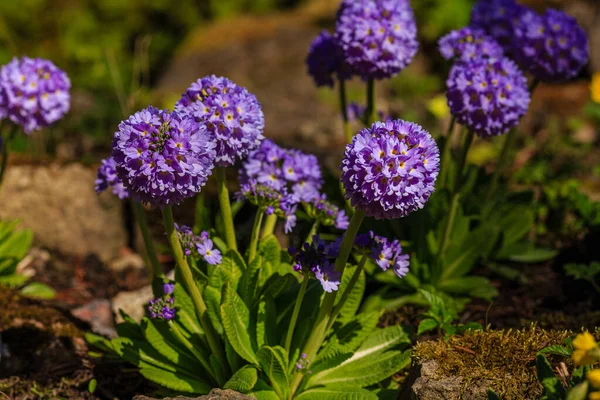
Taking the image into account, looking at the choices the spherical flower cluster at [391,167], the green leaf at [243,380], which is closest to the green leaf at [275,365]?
the green leaf at [243,380]

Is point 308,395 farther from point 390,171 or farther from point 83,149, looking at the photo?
point 83,149

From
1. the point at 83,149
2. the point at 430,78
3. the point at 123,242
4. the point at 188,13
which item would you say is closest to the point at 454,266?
the point at 123,242

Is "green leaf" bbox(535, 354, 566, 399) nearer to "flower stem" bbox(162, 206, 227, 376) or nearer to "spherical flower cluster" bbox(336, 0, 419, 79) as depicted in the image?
"flower stem" bbox(162, 206, 227, 376)

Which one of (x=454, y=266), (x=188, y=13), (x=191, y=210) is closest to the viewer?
(x=454, y=266)

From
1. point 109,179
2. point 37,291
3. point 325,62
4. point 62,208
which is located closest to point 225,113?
point 109,179

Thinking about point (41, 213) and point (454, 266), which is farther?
point (41, 213)

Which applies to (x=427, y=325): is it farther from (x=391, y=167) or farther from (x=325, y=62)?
(x=325, y=62)

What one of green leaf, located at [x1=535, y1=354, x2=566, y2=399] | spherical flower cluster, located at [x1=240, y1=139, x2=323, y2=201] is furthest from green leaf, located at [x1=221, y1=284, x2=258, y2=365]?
green leaf, located at [x1=535, y1=354, x2=566, y2=399]
